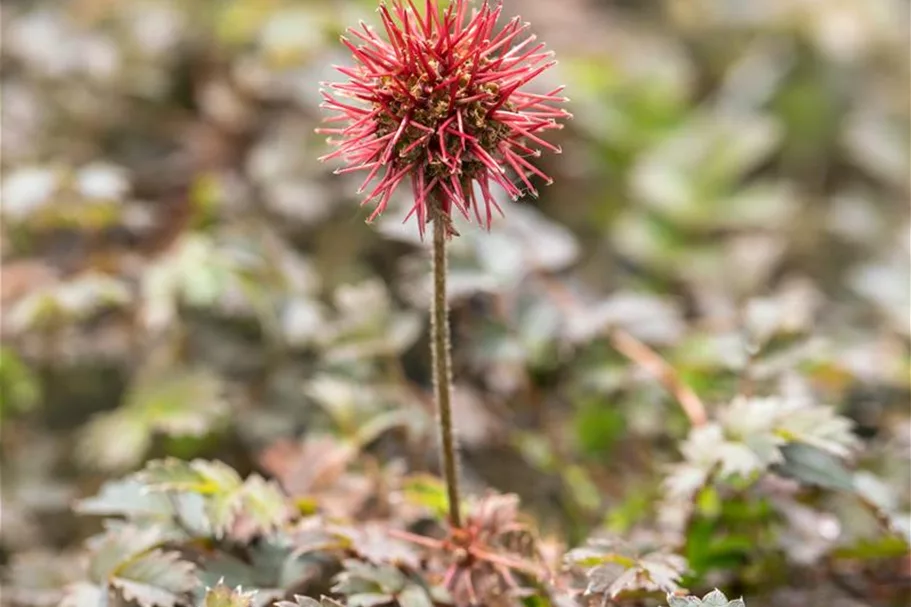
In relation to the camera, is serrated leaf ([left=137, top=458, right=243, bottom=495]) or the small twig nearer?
serrated leaf ([left=137, top=458, right=243, bottom=495])

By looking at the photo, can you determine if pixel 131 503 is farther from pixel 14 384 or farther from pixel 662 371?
pixel 662 371

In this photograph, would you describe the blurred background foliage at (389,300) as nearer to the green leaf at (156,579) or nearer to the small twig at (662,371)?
the small twig at (662,371)

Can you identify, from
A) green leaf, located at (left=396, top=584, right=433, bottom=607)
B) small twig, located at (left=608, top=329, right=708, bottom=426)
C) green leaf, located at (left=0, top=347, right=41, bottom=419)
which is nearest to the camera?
green leaf, located at (left=396, top=584, right=433, bottom=607)

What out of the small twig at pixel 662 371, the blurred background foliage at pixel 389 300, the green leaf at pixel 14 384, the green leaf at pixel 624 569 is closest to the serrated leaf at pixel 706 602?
the green leaf at pixel 624 569

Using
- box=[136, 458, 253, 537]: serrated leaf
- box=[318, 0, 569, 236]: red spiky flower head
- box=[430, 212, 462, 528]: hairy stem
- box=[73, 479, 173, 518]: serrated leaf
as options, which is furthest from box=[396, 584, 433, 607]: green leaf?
box=[318, 0, 569, 236]: red spiky flower head

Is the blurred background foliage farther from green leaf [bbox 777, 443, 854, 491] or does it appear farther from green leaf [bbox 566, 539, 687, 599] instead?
green leaf [bbox 566, 539, 687, 599]
